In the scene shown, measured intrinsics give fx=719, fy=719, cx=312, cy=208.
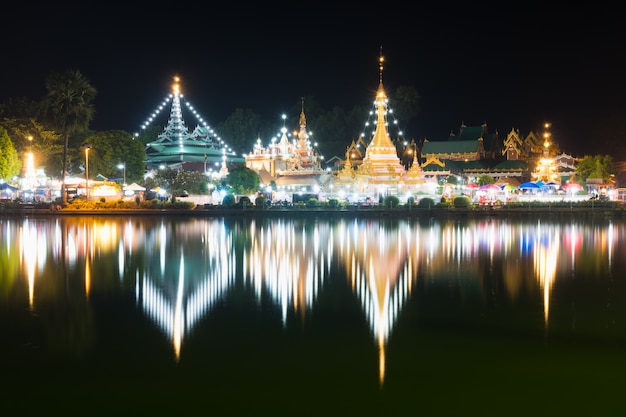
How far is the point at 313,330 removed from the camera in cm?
1022

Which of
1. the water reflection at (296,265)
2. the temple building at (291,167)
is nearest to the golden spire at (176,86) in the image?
the temple building at (291,167)

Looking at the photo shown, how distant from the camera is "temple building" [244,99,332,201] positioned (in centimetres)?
5119

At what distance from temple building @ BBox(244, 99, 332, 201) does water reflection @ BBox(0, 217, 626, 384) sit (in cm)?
2325

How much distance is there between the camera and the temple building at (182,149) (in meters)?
66.3

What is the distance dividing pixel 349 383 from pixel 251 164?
55.6 m

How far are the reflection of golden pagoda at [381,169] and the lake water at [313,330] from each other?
24.2 m

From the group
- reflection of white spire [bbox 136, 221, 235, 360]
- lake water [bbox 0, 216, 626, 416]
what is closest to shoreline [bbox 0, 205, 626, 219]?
lake water [bbox 0, 216, 626, 416]

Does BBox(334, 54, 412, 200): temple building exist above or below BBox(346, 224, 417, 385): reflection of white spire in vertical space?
above

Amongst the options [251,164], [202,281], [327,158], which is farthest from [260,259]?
[327,158]

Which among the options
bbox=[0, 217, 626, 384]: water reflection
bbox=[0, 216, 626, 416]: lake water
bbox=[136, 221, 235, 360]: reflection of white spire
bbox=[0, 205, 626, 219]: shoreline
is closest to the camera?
bbox=[0, 216, 626, 416]: lake water

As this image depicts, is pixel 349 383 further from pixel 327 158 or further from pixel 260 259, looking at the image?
pixel 327 158

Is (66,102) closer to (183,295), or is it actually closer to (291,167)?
(291,167)

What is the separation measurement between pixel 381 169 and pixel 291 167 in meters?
14.4

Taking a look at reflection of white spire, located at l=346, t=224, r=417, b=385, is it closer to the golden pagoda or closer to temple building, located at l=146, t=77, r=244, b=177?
the golden pagoda
